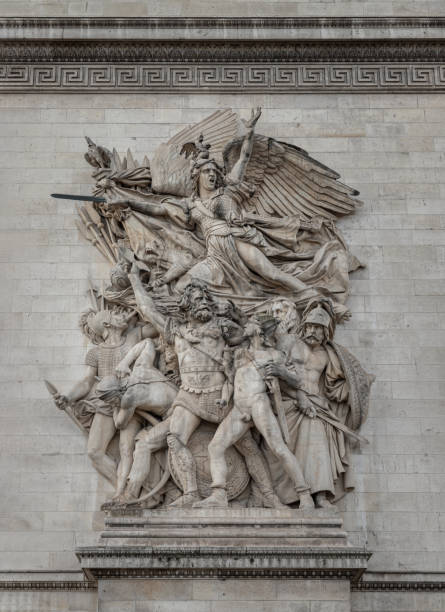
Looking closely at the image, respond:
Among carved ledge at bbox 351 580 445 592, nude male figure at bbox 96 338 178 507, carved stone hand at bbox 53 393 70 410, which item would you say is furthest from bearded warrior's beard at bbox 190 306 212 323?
carved ledge at bbox 351 580 445 592

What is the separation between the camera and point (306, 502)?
44.5ft

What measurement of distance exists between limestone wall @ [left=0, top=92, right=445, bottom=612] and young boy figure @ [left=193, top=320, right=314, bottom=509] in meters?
0.98

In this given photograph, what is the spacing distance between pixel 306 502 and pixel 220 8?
691 cm

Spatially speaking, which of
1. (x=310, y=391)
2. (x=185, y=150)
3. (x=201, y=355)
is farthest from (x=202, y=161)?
(x=310, y=391)

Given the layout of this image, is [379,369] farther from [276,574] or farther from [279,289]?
[276,574]

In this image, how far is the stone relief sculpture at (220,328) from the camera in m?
13.9

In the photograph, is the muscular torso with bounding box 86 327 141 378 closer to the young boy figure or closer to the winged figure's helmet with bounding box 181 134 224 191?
the young boy figure

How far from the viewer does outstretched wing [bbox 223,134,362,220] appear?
15547 mm

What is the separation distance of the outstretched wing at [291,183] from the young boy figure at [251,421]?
6.82ft

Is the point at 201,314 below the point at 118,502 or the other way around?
the other way around

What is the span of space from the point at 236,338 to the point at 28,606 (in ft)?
12.1

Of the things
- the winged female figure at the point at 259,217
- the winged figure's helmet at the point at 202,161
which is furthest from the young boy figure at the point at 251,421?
the winged figure's helmet at the point at 202,161

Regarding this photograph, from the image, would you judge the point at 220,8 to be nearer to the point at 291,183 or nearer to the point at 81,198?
the point at 291,183

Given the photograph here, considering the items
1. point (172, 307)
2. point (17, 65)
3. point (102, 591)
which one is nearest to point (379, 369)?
point (172, 307)
